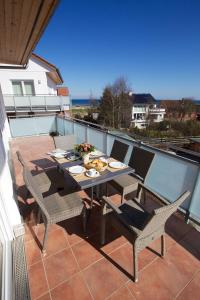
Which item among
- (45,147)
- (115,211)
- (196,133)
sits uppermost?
(115,211)

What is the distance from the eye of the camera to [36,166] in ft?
14.2

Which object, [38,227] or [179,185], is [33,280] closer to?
[38,227]

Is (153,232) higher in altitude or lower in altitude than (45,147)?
higher

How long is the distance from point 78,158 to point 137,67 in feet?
104

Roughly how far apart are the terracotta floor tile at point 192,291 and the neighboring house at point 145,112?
25956 mm

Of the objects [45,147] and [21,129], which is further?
[21,129]

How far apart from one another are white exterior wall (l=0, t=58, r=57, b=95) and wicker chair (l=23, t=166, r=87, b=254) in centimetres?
1104

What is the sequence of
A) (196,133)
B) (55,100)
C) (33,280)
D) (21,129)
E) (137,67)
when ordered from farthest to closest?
(137,67)
(196,133)
(55,100)
(21,129)
(33,280)

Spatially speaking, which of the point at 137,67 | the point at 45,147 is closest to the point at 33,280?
the point at 45,147

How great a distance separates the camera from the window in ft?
35.7

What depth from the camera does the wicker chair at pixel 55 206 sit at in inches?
65.8

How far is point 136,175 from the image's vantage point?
8.40ft

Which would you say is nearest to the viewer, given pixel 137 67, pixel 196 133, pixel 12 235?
pixel 12 235

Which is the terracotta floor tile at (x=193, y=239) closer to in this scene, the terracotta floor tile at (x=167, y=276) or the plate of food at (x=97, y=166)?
the terracotta floor tile at (x=167, y=276)
